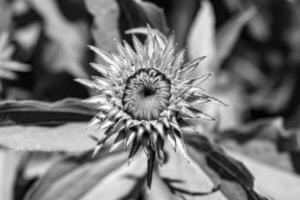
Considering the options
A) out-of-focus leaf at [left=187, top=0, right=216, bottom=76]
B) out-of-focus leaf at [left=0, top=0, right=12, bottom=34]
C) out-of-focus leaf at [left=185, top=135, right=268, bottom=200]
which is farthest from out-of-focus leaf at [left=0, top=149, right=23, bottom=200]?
out-of-focus leaf at [left=187, top=0, right=216, bottom=76]

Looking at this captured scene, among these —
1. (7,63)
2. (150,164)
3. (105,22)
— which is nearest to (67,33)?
(7,63)

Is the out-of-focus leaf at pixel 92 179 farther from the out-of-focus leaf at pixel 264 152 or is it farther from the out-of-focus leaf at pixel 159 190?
the out-of-focus leaf at pixel 264 152

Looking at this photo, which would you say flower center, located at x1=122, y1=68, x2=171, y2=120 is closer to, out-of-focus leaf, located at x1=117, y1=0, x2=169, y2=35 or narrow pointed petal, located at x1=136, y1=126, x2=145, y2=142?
narrow pointed petal, located at x1=136, y1=126, x2=145, y2=142

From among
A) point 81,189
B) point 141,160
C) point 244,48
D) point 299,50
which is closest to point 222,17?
point 244,48

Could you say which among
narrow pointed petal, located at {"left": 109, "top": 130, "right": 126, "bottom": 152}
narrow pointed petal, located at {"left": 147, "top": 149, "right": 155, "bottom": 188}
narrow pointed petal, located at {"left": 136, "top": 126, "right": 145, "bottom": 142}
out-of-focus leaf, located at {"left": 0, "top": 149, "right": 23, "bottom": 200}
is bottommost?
out-of-focus leaf, located at {"left": 0, "top": 149, "right": 23, "bottom": 200}

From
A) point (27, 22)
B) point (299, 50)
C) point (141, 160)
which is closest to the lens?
point (141, 160)

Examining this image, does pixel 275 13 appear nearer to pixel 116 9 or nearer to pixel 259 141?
pixel 259 141

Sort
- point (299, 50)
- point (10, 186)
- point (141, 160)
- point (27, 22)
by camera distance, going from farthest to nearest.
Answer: point (299, 50)
point (27, 22)
point (10, 186)
point (141, 160)
